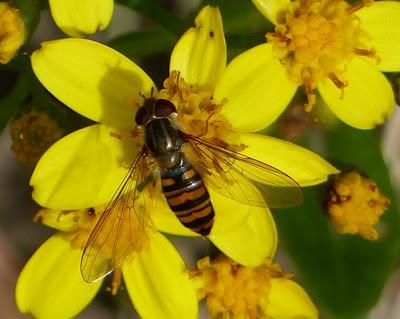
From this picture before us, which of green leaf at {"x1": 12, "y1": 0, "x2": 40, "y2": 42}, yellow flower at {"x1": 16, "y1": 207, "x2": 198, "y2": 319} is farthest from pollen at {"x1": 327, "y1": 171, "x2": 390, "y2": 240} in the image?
green leaf at {"x1": 12, "y1": 0, "x2": 40, "y2": 42}

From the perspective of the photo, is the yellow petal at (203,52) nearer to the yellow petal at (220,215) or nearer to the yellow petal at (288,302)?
the yellow petal at (220,215)

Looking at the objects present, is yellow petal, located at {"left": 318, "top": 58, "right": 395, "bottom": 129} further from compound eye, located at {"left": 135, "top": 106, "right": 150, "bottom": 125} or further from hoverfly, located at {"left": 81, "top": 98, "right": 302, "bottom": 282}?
compound eye, located at {"left": 135, "top": 106, "right": 150, "bottom": 125}

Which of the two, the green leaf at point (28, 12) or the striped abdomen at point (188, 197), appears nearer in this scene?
the striped abdomen at point (188, 197)

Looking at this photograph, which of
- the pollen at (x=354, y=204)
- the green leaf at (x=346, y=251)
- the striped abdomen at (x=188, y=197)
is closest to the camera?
the striped abdomen at (x=188, y=197)

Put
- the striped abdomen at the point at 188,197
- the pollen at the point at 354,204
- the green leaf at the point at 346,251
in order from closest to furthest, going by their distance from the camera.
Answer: the striped abdomen at the point at 188,197 → the pollen at the point at 354,204 → the green leaf at the point at 346,251

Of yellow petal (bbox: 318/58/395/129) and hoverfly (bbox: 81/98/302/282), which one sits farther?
yellow petal (bbox: 318/58/395/129)

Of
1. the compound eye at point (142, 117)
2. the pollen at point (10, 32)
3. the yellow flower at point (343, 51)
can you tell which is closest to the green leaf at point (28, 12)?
the pollen at point (10, 32)

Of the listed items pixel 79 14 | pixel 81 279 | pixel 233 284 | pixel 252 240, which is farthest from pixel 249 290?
pixel 79 14

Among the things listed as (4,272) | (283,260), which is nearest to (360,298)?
(283,260)
